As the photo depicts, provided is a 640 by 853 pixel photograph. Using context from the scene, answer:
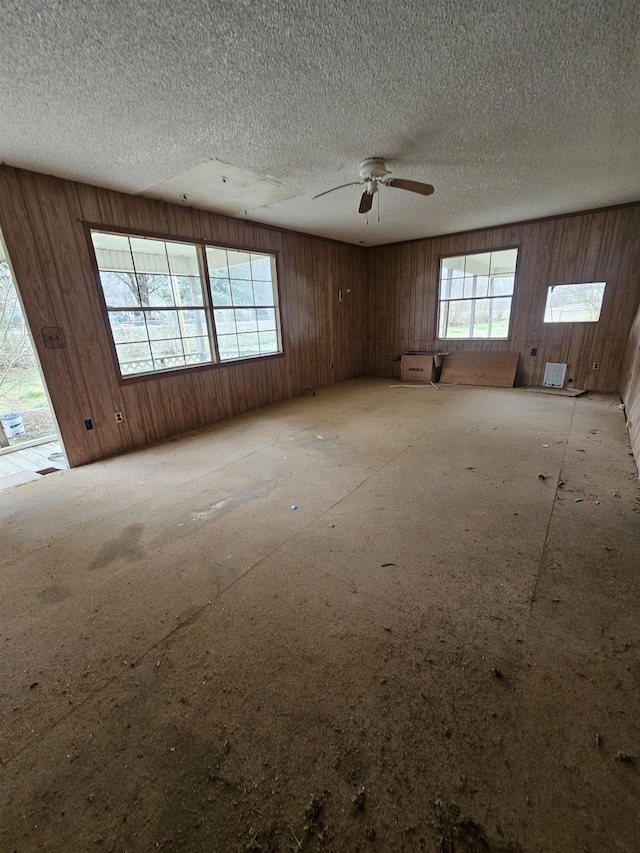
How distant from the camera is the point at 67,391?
335 cm

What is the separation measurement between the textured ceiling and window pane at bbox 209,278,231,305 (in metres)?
1.19

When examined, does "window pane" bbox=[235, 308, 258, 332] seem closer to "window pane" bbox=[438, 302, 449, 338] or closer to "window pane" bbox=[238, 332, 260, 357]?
"window pane" bbox=[238, 332, 260, 357]

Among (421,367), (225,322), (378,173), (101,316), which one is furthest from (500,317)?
(101,316)

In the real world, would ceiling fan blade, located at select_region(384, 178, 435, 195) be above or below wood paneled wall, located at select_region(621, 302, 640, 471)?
above

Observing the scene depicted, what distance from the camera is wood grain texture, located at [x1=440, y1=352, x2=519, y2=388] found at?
236 inches

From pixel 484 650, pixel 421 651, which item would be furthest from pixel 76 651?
pixel 484 650

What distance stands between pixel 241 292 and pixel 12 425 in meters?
3.41

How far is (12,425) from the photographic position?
438cm

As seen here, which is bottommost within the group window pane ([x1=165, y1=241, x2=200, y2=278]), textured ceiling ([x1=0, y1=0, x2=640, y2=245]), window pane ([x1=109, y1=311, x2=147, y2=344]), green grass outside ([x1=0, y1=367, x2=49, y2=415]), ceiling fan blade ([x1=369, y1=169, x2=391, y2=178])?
green grass outside ([x1=0, y1=367, x2=49, y2=415])

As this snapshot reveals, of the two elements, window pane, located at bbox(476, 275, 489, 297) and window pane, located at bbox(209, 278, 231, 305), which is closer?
window pane, located at bbox(209, 278, 231, 305)

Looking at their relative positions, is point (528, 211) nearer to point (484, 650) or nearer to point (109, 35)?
point (109, 35)

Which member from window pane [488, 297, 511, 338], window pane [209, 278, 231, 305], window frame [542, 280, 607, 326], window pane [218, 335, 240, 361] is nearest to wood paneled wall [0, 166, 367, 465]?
window pane [218, 335, 240, 361]

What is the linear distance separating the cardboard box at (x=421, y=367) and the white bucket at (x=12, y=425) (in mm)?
6122

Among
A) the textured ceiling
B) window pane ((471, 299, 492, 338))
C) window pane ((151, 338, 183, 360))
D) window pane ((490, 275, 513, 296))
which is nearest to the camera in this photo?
the textured ceiling
